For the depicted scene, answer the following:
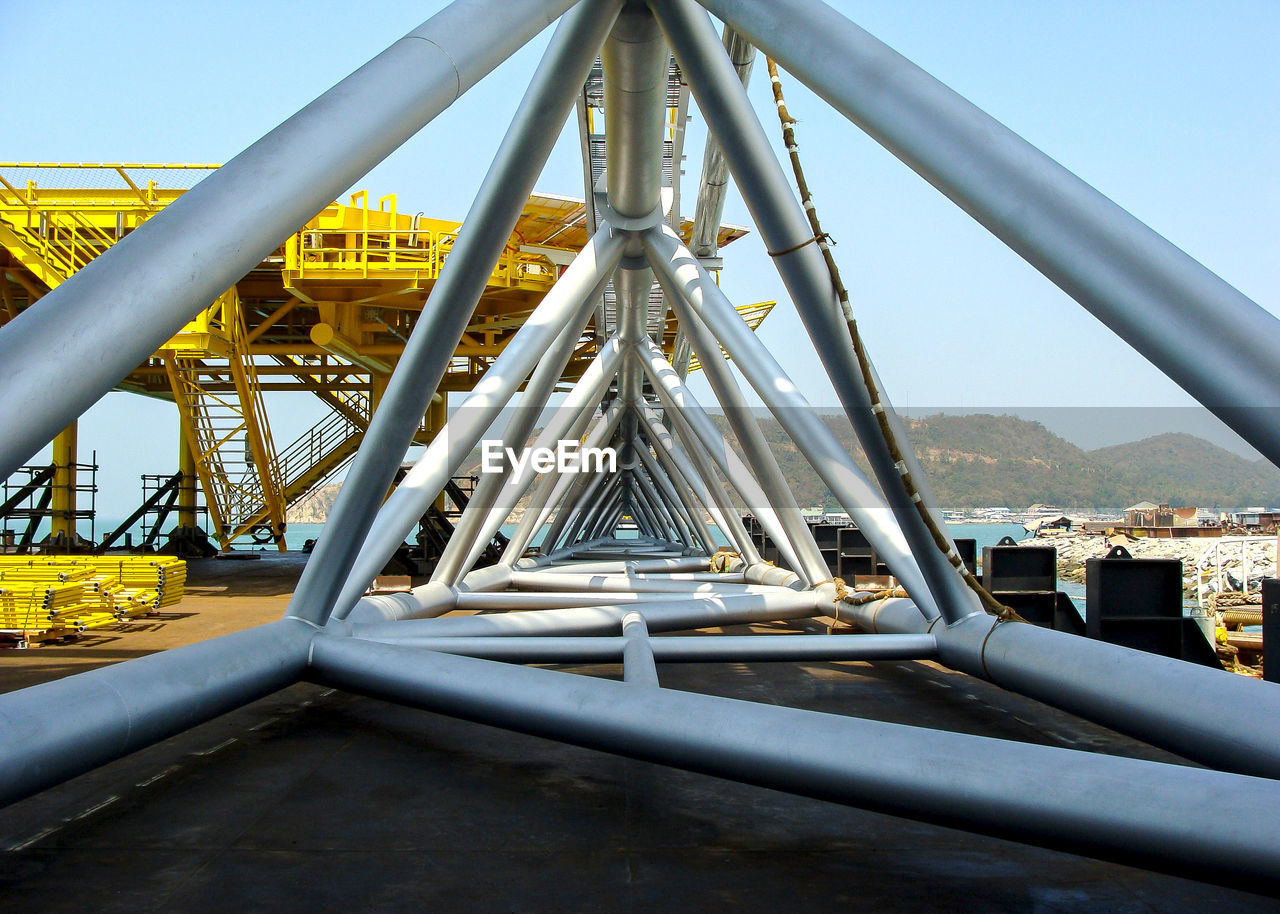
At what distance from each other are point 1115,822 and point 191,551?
36.1 metres

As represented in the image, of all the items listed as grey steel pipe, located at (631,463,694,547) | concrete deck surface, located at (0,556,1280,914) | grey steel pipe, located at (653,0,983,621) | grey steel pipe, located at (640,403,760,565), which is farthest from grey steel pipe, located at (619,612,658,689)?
grey steel pipe, located at (631,463,694,547)

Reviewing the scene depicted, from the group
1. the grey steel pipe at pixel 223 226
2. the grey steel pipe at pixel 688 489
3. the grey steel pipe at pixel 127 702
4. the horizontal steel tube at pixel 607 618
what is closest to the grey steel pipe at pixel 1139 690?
the horizontal steel tube at pixel 607 618

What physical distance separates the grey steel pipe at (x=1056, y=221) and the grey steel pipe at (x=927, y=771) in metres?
1.29

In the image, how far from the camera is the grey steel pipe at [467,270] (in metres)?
5.86

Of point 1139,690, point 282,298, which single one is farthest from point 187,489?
point 1139,690

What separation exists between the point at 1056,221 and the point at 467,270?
3654mm

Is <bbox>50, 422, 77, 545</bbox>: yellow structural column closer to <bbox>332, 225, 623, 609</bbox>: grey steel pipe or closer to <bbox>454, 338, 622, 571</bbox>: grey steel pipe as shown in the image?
<bbox>454, 338, 622, 571</bbox>: grey steel pipe

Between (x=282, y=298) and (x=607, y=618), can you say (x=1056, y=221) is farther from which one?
(x=282, y=298)

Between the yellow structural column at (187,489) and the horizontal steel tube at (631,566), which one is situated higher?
the yellow structural column at (187,489)

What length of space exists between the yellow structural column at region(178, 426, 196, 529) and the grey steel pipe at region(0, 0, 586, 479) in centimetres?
3327

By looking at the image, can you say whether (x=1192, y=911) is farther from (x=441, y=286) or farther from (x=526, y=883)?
(x=441, y=286)

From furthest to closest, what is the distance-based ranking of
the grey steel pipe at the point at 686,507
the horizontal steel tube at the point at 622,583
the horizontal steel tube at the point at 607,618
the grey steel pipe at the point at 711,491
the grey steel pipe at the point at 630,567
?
the grey steel pipe at the point at 686,507
the grey steel pipe at the point at 630,567
the grey steel pipe at the point at 711,491
the horizontal steel tube at the point at 622,583
the horizontal steel tube at the point at 607,618

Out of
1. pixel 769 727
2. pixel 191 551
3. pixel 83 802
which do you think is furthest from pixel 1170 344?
pixel 191 551

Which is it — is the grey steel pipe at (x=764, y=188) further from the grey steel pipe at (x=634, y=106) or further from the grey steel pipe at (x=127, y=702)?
the grey steel pipe at (x=127, y=702)
